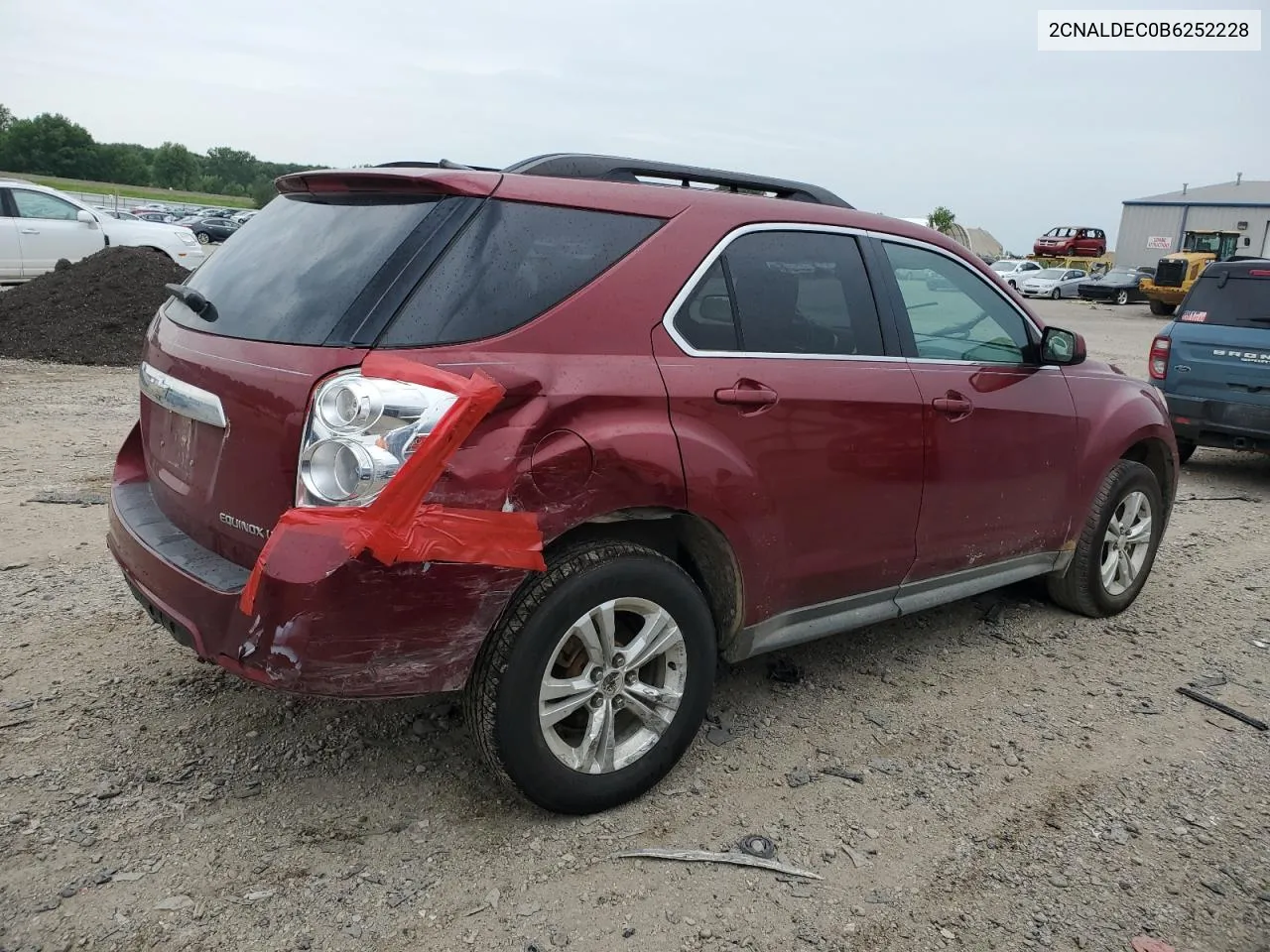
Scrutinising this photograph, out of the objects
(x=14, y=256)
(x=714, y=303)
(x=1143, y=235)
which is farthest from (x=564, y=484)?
(x=1143, y=235)

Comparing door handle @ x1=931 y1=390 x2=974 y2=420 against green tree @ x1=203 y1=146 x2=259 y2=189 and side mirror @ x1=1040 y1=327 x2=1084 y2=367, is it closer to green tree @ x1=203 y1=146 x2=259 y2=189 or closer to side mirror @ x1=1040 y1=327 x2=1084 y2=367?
side mirror @ x1=1040 y1=327 x2=1084 y2=367

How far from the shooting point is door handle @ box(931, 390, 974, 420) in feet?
12.1

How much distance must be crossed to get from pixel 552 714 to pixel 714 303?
1.33 meters

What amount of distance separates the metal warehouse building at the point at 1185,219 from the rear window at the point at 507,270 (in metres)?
55.7

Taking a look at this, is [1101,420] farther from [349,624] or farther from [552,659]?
[349,624]

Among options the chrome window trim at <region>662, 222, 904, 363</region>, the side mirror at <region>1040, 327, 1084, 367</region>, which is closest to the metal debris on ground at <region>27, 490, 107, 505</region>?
the chrome window trim at <region>662, 222, 904, 363</region>

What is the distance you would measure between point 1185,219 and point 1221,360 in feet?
178

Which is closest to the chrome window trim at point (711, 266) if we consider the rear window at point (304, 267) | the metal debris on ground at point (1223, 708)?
the rear window at point (304, 267)

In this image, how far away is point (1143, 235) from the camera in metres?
56.4

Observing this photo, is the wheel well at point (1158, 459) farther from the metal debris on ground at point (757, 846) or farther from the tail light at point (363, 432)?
the tail light at point (363, 432)

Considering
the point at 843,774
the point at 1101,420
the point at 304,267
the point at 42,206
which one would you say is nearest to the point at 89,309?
the point at 42,206

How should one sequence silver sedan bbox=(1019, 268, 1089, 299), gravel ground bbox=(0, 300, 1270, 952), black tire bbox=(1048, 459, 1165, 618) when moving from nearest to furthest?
gravel ground bbox=(0, 300, 1270, 952), black tire bbox=(1048, 459, 1165, 618), silver sedan bbox=(1019, 268, 1089, 299)

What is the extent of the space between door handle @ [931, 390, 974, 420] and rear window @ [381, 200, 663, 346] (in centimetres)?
139

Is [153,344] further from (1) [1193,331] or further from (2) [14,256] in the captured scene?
(2) [14,256]
